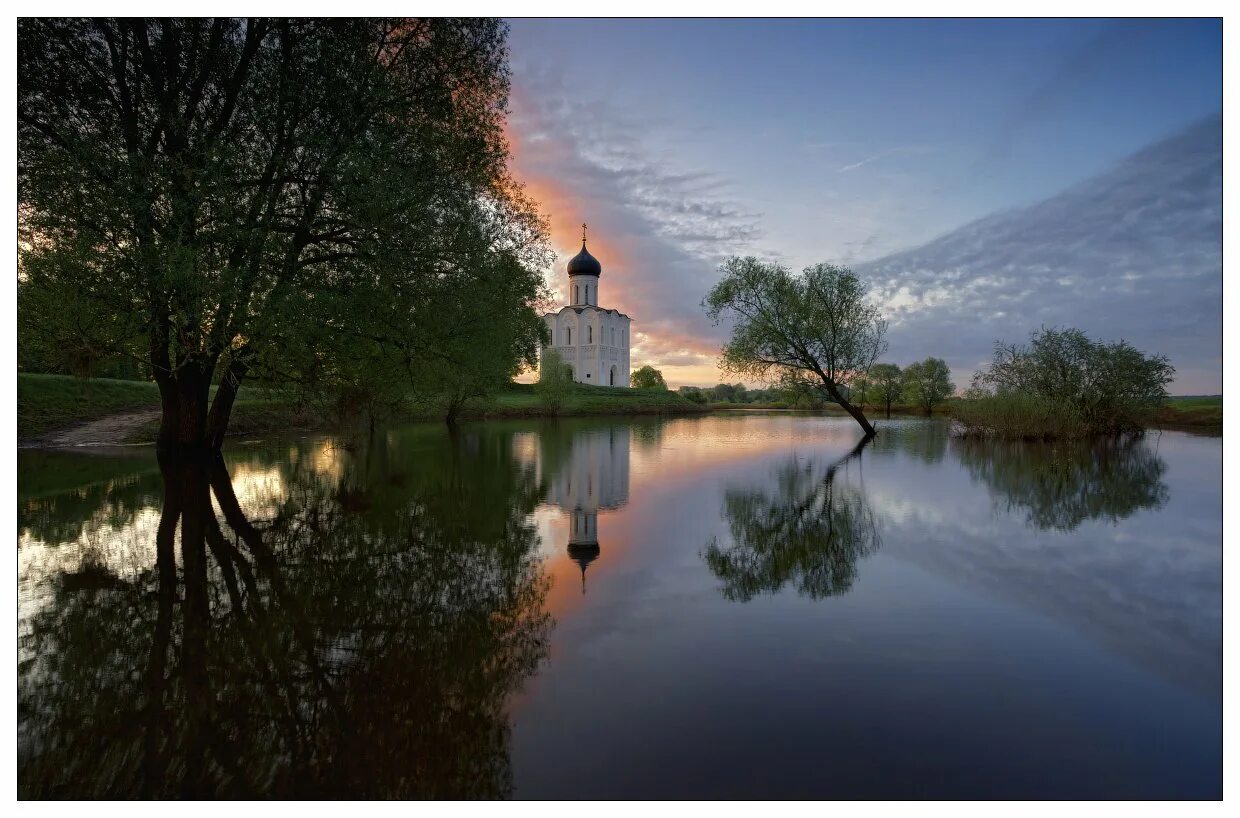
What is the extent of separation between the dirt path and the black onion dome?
85.0 metres

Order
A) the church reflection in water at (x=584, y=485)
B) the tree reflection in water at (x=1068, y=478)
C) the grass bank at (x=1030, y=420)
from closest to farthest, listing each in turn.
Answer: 1. the church reflection in water at (x=584, y=485)
2. the tree reflection in water at (x=1068, y=478)
3. the grass bank at (x=1030, y=420)

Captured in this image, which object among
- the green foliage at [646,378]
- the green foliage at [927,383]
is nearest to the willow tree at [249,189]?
the green foliage at [927,383]

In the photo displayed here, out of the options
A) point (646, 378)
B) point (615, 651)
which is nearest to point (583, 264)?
point (646, 378)

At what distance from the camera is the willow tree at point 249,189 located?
14023 mm

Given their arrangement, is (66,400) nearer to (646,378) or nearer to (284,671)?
(284,671)

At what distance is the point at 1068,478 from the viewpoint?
52.0 ft

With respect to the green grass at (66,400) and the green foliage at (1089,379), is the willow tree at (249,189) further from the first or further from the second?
the green foliage at (1089,379)

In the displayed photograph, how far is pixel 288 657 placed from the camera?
480 centimetres

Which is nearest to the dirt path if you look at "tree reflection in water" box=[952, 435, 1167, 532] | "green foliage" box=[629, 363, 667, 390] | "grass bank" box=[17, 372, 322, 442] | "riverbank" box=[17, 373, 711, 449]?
"riverbank" box=[17, 373, 711, 449]

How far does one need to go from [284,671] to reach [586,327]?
10596cm

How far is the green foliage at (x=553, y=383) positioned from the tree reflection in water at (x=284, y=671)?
51250 millimetres

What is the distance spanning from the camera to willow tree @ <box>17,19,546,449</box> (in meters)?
14.0

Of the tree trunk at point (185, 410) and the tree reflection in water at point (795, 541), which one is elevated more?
the tree trunk at point (185, 410)
